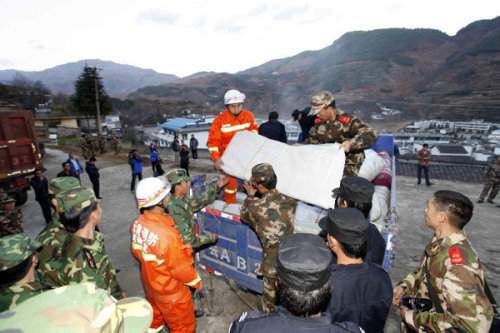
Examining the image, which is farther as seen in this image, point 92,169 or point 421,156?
point 421,156

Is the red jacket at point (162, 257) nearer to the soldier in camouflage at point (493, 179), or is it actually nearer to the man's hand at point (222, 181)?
the man's hand at point (222, 181)

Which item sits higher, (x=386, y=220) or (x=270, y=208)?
(x=270, y=208)

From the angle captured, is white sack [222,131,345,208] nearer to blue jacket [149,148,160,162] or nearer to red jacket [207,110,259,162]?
red jacket [207,110,259,162]

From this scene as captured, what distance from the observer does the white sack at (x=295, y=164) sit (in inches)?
126

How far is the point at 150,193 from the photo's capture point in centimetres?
245

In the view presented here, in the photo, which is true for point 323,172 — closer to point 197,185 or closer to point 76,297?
point 197,185

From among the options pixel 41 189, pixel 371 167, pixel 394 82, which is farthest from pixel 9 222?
pixel 394 82

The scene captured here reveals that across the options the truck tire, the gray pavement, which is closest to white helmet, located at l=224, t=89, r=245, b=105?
the gray pavement

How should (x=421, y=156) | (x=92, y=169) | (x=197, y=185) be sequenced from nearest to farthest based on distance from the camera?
(x=197, y=185), (x=92, y=169), (x=421, y=156)

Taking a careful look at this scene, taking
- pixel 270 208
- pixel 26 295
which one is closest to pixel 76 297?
pixel 26 295

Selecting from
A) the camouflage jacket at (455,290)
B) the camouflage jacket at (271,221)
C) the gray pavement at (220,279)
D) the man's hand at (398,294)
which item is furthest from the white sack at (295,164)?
the gray pavement at (220,279)

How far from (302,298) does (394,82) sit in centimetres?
8290

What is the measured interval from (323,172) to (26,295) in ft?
10.1

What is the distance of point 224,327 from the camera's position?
3.39m
